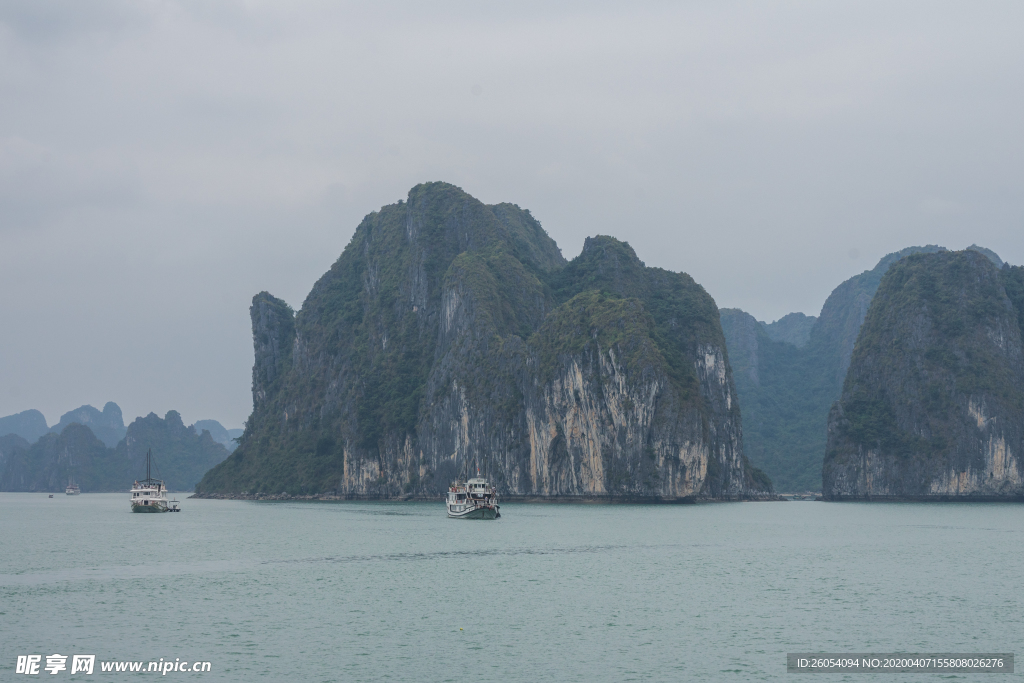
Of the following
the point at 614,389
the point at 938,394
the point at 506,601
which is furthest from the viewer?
the point at 938,394

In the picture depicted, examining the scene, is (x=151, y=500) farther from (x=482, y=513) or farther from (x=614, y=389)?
(x=614, y=389)

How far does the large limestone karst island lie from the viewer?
486 ft

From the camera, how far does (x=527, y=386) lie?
15912cm

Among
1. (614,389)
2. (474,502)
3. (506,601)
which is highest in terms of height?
(614,389)

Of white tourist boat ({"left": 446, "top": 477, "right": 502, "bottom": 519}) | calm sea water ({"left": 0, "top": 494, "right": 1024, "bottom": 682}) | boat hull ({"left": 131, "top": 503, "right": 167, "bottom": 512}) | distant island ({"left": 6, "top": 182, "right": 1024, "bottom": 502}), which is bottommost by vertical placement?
calm sea water ({"left": 0, "top": 494, "right": 1024, "bottom": 682})

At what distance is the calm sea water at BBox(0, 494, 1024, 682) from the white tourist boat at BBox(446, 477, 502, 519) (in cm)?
1808

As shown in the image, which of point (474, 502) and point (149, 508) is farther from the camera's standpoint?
point (149, 508)

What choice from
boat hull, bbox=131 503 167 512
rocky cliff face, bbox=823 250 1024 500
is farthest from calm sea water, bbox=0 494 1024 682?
rocky cliff face, bbox=823 250 1024 500

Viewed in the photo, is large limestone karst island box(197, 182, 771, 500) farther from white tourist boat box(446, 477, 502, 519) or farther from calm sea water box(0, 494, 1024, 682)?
calm sea water box(0, 494, 1024, 682)

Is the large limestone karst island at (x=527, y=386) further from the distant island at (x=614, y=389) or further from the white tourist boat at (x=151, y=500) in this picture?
the white tourist boat at (x=151, y=500)

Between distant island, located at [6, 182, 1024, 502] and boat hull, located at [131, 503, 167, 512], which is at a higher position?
distant island, located at [6, 182, 1024, 502]

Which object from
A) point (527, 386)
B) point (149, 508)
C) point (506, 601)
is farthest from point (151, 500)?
point (506, 601)

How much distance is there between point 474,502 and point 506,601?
2307 inches

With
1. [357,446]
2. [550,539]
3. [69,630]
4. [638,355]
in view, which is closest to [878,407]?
[638,355]
